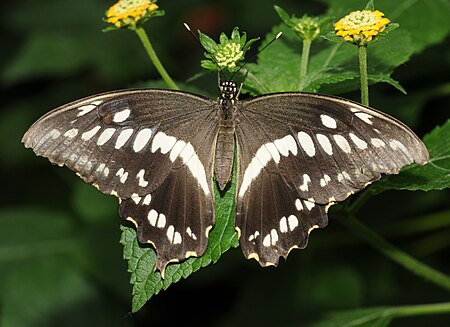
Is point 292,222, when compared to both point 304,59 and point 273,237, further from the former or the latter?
point 304,59

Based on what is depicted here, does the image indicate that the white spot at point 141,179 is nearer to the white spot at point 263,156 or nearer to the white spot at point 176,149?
the white spot at point 176,149

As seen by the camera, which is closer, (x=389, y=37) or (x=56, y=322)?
(x=389, y=37)

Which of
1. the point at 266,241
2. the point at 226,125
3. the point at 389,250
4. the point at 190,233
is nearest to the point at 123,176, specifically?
the point at 190,233

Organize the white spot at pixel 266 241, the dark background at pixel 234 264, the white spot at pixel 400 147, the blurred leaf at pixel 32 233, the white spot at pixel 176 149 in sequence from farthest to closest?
the blurred leaf at pixel 32 233
the dark background at pixel 234 264
the white spot at pixel 176 149
the white spot at pixel 266 241
the white spot at pixel 400 147

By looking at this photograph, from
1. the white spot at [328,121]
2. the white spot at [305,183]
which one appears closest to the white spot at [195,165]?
the white spot at [305,183]

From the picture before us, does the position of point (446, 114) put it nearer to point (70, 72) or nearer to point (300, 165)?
point (300, 165)

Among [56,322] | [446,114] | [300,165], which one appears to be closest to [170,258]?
[300,165]
